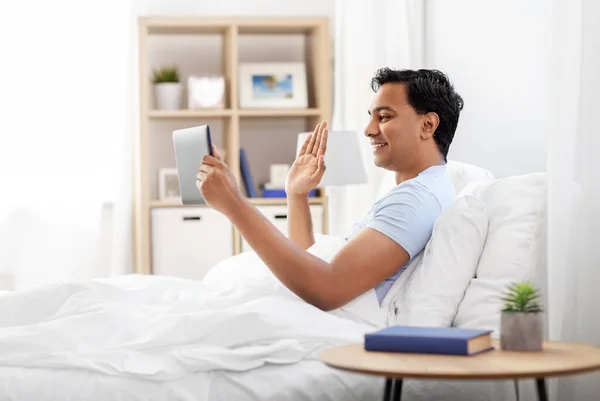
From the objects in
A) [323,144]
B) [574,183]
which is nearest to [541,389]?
[574,183]

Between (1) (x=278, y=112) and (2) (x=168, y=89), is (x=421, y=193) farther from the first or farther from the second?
(2) (x=168, y=89)

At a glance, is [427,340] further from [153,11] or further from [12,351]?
[153,11]

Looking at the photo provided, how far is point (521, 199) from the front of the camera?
205 centimetres

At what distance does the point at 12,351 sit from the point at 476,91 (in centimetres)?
201

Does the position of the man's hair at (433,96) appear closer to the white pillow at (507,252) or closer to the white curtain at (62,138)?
the white pillow at (507,252)

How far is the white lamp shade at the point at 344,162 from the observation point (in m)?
3.52

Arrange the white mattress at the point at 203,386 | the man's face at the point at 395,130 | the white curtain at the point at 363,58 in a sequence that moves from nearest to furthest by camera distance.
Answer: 1. the white mattress at the point at 203,386
2. the man's face at the point at 395,130
3. the white curtain at the point at 363,58

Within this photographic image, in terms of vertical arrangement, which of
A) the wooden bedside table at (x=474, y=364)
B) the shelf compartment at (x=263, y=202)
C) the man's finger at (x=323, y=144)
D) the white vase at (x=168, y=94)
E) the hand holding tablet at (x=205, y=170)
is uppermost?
the white vase at (x=168, y=94)

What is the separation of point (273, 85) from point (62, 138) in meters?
1.00

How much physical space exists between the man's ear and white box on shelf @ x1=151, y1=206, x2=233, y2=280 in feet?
Answer: 7.15

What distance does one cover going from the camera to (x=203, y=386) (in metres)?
1.70

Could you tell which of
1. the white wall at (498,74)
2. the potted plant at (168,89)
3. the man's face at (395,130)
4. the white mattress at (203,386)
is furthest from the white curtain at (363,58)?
the white mattress at (203,386)

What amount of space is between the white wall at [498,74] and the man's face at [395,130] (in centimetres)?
60

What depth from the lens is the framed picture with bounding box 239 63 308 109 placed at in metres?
4.48
